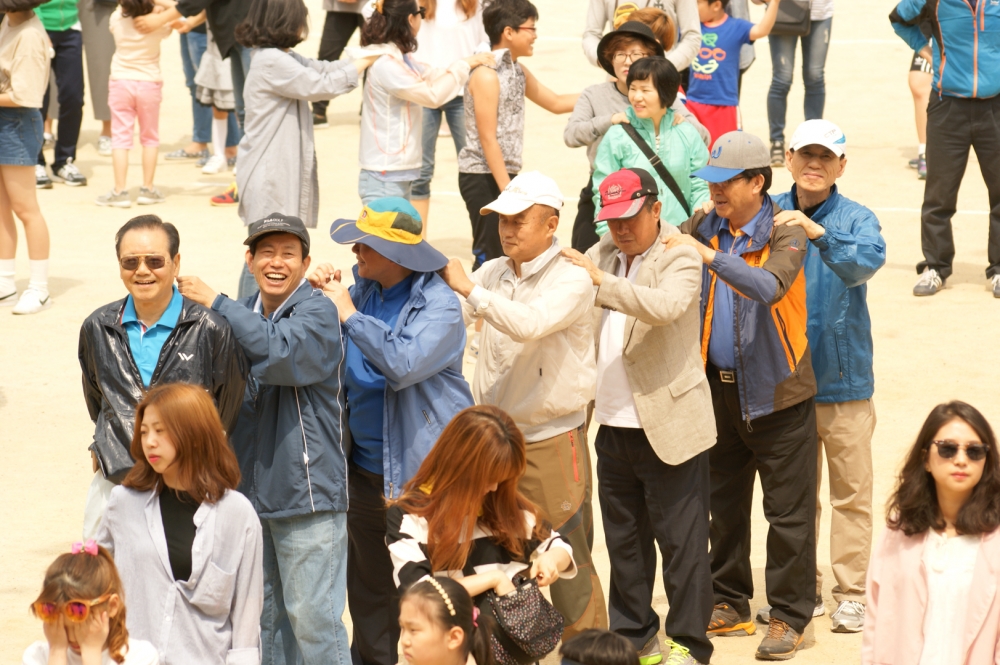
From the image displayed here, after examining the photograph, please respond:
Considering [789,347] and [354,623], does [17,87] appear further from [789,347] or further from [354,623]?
[789,347]

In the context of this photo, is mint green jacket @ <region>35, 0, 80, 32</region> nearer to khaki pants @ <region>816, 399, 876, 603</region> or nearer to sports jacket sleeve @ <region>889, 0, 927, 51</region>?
sports jacket sleeve @ <region>889, 0, 927, 51</region>

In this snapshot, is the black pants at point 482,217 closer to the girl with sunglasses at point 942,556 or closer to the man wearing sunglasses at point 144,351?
the man wearing sunglasses at point 144,351

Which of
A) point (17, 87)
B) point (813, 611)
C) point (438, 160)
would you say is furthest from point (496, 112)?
point (438, 160)

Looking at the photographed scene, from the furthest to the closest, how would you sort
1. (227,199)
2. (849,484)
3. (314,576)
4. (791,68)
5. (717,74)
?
(791,68) < (227,199) < (717,74) < (849,484) < (314,576)

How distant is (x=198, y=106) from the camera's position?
14062 millimetres

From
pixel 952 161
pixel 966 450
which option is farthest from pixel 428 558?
pixel 952 161

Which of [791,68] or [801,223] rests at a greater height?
[791,68]

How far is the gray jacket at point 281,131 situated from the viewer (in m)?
7.69

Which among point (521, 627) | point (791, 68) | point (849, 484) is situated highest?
point (791, 68)

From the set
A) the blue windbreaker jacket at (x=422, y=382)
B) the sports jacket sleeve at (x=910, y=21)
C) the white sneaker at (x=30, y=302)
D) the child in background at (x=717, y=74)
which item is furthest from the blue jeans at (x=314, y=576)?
the child in background at (x=717, y=74)

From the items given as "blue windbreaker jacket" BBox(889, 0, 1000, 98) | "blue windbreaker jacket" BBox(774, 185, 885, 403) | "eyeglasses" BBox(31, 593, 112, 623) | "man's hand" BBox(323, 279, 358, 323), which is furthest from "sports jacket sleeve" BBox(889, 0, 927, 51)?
"eyeglasses" BBox(31, 593, 112, 623)

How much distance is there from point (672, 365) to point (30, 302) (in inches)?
237

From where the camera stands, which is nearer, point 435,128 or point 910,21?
point 910,21

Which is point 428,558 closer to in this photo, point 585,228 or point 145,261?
point 145,261
